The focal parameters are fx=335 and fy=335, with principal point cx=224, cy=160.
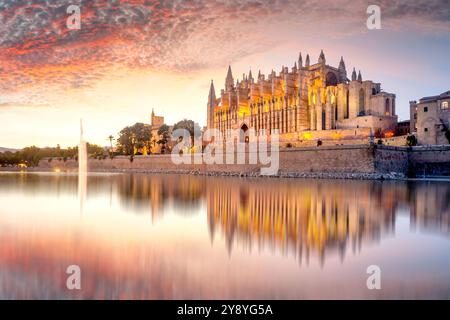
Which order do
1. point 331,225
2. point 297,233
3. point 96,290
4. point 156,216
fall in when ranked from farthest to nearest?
point 156,216 → point 331,225 → point 297,233 → point 96,290

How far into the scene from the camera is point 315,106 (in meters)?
43.8

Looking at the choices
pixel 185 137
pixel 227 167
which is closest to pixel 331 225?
pixel 227 167

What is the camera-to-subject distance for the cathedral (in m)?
40.0

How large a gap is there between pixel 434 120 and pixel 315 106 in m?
14.5

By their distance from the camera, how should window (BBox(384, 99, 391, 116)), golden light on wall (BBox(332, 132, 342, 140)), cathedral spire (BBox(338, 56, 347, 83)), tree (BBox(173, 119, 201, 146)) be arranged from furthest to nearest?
tree (BBox(173, 119, 201, 146))
cathedral spire (BBox(338, 56, 347, 83))
window (BBox(384, 99, 391, 116))
golden light on wall (BBox(332, 132, 342, 140))

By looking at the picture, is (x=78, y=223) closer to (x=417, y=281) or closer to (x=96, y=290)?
(x=96, y=290)

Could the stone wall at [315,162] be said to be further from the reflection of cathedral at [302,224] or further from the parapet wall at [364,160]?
the reflection of cathedral at [302,224]

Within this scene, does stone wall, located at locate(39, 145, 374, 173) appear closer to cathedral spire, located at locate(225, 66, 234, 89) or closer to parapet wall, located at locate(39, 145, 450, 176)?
parapet wall, located at locate(39, 145, 450, 176)

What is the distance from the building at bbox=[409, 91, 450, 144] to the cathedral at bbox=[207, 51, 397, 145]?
5098 millimetres

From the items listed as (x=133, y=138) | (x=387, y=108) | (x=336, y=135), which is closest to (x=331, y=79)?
(x=387, y=108)

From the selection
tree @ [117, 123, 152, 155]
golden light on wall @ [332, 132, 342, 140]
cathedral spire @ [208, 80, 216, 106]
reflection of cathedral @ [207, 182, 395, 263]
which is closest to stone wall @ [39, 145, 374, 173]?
golden light on wall @ [332, 132, 342, 140]

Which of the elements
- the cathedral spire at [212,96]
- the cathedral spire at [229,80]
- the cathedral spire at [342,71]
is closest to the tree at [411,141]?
the cathedral spire at [342,71]

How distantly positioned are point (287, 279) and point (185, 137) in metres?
53.5

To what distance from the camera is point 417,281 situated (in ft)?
12.4
